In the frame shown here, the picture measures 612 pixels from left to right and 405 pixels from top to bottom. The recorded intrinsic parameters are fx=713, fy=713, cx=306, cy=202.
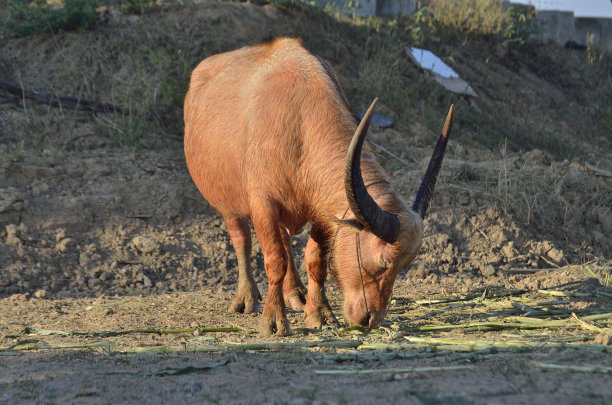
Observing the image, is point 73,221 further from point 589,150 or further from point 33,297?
point 589,150

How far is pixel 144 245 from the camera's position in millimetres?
7383

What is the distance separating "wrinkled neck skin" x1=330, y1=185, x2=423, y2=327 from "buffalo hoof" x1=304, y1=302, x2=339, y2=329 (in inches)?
22.7

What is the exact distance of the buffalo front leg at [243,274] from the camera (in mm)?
6219

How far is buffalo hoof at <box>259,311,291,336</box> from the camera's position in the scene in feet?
16.7

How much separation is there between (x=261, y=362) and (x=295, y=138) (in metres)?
1.82

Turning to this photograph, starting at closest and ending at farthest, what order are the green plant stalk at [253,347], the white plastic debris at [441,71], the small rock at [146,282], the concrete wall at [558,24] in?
the green plant stalk at [253,347] → the small rock at [146,282] → the white plastic debris at [441,71] → the concrete wall at [558,24]

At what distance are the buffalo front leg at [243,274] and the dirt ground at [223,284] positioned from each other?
0.23 meters

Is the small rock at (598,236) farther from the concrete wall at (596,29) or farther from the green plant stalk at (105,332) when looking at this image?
the concrete wall at (596,29)

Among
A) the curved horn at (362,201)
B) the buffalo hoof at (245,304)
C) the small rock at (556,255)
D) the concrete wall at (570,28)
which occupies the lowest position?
the buffalo hoof at (245,304)

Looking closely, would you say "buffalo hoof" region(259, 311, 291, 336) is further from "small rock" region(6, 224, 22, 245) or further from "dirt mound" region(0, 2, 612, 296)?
"small rock" region(6, 224, 22, 245)

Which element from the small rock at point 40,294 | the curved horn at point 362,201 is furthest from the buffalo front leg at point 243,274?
the curved horn at point 362,201

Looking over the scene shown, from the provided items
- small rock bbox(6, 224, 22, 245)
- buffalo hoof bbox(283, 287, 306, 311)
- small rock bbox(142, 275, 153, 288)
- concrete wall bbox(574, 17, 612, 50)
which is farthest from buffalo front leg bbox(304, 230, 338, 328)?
concrete wall bbox(574, 17, 612, 50)

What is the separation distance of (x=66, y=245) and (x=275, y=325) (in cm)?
300

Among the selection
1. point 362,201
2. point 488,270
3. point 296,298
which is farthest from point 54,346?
point 488,270
